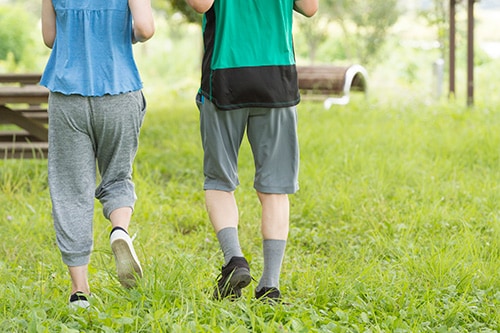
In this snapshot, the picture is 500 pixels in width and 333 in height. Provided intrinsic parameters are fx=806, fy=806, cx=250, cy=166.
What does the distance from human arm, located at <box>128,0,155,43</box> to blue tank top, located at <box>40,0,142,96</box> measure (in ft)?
0.18

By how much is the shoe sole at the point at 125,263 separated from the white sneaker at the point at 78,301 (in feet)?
0.55

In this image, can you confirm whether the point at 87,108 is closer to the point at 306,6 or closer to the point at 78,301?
the point at 78,301

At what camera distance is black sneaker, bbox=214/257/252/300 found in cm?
318

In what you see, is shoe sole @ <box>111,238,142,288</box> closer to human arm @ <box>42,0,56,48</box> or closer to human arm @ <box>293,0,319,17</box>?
human arm @ <box>42,0,56,48</box>

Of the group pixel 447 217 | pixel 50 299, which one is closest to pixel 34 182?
pixel 50 299

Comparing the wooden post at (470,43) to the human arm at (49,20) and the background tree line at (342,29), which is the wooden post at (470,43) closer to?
the background tree line at (342,29)

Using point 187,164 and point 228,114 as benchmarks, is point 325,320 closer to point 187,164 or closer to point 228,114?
point 228,114

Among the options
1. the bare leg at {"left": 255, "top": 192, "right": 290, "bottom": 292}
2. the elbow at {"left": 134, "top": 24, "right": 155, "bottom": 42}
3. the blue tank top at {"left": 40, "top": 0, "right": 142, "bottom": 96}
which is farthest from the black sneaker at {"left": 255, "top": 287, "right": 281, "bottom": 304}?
the elbow at {"left": 134, "top": 24, "right": 155, "bottom": 42}

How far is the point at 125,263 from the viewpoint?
10.4 ft

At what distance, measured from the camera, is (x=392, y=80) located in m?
18.2

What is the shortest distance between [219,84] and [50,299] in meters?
1.18

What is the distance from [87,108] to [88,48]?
236 mm

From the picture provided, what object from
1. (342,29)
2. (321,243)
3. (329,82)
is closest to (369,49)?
(342,29)

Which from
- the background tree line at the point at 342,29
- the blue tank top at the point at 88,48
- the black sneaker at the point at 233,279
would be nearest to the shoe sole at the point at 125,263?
the black sneaker at the point at 233,279
